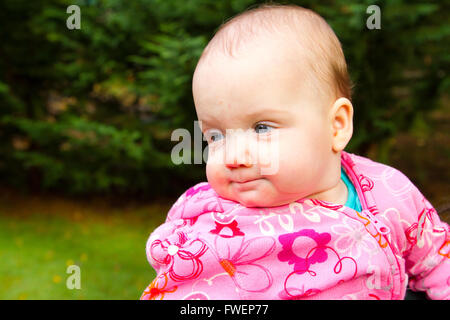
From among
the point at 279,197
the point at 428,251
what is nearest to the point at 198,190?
the point at 279,197

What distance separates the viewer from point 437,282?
1505 mm

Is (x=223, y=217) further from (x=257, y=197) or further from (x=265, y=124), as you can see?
(x=265, y=124)

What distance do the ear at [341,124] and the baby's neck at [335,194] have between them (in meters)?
0.13

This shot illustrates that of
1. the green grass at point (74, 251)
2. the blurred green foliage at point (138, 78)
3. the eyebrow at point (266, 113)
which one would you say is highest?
the blurred green foliage at point (138, 78)

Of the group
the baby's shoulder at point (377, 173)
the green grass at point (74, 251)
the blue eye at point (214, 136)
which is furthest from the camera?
the green grass at point (74, 251)

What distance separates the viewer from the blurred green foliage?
3.63 m

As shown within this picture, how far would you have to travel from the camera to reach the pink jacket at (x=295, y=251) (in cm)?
133

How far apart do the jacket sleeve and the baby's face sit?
1.26 ft

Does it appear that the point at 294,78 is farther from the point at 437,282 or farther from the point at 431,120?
the point at 431,120

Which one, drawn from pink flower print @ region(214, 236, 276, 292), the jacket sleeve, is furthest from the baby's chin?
the jacket sleeve

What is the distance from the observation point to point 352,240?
1347mm

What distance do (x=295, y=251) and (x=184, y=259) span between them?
1.06 ft

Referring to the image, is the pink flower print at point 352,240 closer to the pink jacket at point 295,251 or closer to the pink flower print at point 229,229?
the pink jacket at point 295,251

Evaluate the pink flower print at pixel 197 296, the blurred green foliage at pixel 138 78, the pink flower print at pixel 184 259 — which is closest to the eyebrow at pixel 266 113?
the pink flower print at pixel 184 259
